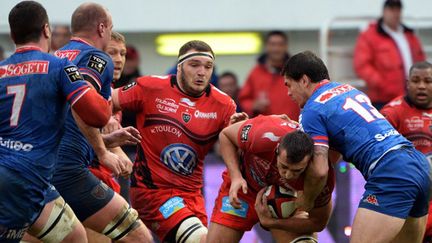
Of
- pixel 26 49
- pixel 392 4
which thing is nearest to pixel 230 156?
pixel 26 49

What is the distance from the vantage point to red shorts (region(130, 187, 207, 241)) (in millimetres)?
10297

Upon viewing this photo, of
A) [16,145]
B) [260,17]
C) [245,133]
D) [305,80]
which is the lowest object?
[260,17]

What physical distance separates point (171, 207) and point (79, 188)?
1082mm

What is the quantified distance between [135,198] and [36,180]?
2167 millimetres

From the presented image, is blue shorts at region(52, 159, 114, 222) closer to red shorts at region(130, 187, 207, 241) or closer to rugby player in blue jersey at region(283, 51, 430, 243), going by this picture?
red shorts at region(130, 187, 207, 241)

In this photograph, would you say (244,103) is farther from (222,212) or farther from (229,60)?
(222,212)

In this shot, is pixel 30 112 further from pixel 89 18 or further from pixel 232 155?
pixel 232 155

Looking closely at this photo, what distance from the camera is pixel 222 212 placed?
33.0 ft

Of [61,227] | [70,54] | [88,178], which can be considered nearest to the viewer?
[61,227]

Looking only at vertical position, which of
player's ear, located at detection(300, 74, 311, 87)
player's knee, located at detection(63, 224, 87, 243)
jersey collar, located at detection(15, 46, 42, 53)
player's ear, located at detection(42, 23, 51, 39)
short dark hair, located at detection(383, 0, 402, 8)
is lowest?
player's knee, located at detection(63, 224, 87, 243)

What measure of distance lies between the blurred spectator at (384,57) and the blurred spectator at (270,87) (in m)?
0.91

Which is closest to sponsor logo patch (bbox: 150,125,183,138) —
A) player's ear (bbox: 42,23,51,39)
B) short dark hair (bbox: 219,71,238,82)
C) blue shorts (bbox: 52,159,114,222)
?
blue shorts (bbox: 52,159,114,222)

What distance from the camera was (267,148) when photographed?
374 inches

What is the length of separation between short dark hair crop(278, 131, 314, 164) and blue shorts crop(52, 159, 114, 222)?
1.69 m
